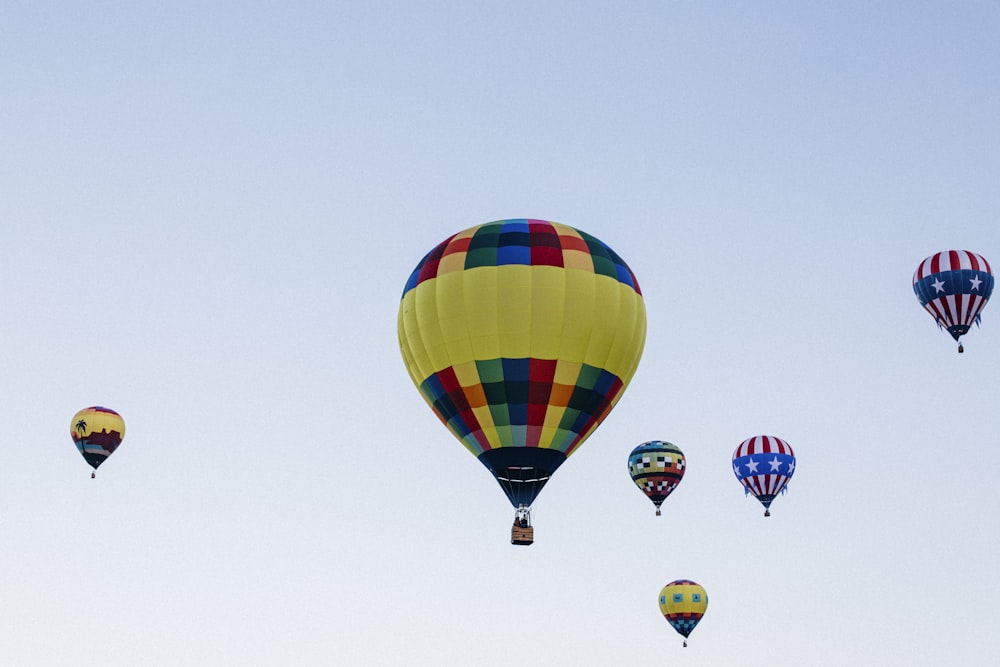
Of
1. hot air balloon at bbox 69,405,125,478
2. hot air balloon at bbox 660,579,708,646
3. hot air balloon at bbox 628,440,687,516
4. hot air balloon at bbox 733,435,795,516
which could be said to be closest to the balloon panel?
hot air balloon at bbox 69,405,125,478

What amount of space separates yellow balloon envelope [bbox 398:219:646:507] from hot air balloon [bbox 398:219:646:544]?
21mm

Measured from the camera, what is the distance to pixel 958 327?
118 ft

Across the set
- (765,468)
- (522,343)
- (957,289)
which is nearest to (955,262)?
(957,289)

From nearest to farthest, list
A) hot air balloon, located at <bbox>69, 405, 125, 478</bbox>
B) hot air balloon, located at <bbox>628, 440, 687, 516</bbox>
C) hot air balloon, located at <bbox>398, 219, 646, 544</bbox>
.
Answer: hot air balloon, located at <bbox>398, 219, 646, 544</bbox> < hot air balloon, located at <bbox>628, 440, 687, 516</bbox> < hot air balloon, located at <bbox>69, 405, 125, 478</bbox>

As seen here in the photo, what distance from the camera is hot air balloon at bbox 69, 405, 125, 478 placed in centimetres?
4488

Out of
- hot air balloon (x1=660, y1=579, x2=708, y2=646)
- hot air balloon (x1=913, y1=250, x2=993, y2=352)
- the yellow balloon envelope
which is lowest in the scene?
hot air balloon (x1=660, y1=579, x2=708, y2=646)

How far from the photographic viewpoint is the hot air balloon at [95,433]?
4488 centimetres

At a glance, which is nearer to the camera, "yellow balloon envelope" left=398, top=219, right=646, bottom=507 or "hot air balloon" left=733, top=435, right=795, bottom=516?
"yellow balloon envelope" left=398, top=219, right=646, bottom=507

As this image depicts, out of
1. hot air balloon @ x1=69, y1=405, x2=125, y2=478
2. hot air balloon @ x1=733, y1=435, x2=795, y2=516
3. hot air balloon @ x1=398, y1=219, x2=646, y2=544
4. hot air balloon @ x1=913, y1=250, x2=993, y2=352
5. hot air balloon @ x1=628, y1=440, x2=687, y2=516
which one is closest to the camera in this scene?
hot air balloon @ x1=398, y1=219, x2=646, y2=544

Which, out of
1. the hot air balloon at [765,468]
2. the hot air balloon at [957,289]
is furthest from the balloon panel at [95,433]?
the hot air balloon at [957,289]

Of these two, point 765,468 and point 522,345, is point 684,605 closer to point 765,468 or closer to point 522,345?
point 765,468

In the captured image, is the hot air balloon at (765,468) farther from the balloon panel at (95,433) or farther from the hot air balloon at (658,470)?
the balloon panel at (95,433)

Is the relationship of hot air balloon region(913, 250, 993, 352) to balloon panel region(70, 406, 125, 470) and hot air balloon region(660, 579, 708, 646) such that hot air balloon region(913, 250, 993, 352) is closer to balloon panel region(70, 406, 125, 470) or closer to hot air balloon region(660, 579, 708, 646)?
hot air balloon region(660, 579, 708, 646)

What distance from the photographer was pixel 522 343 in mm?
27031
